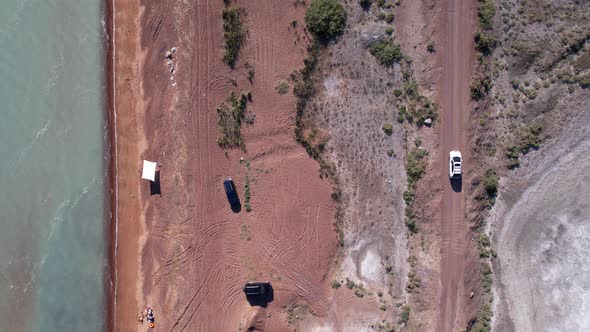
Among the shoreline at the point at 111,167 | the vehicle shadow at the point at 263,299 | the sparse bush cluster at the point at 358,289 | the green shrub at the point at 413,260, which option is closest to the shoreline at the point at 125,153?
the shoreline at the point at 111,167

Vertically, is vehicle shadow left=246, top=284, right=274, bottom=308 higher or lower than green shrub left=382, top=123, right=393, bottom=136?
lower

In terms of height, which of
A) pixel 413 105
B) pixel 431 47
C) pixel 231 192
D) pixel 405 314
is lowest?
pixel 405 314

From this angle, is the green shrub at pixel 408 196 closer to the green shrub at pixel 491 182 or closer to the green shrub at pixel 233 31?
the green shrub at pixel 491 182

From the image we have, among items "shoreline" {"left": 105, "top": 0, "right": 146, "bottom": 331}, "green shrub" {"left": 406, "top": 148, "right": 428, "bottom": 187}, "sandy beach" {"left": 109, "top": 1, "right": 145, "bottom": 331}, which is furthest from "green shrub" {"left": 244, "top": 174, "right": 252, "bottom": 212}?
"green shrub" {"left": 406, "top": 148, "right": 428, "bottom": 187}

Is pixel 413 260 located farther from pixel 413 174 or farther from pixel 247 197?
pixel 247 197

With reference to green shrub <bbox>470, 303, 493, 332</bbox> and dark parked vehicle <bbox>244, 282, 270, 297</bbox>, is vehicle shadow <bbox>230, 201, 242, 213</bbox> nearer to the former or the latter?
dark parked vehicle <bbox>244, 282, 270, 297</bbox>

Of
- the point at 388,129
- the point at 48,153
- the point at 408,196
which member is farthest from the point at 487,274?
the point at 48,153

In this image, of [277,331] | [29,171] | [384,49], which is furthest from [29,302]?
[384,49]
